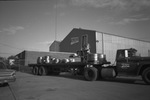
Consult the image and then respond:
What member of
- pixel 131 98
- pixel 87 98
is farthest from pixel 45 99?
pixel 131 98

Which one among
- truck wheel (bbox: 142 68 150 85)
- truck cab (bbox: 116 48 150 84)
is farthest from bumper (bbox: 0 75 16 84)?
truck wheel (bbox: 142 68 150 85)

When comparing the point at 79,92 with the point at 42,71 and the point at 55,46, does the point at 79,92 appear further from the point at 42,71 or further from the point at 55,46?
the point at 55,46

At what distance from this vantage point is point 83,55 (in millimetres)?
15023

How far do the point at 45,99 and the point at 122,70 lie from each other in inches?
255

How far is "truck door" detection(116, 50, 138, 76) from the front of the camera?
10.0 meters

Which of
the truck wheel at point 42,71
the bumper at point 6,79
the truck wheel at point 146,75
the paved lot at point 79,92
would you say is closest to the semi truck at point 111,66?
the truck wheel at point 146,75

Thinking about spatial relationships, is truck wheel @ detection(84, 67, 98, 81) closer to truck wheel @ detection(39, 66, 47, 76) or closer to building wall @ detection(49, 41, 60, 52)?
truck wheel @ detection(39, 66, 47, 76)

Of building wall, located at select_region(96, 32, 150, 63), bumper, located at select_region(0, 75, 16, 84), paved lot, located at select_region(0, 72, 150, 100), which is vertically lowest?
paved lot, located at select_region(0, 72, 150, 100)

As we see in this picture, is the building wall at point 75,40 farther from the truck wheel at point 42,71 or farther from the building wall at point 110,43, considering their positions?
the truck wheel at point 42,71

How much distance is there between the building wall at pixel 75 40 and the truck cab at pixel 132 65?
22797mm

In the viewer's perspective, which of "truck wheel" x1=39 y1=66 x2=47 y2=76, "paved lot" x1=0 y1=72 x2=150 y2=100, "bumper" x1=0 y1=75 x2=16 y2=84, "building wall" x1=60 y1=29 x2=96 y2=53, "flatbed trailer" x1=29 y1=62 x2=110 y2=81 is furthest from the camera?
"building wall" x1=60 y1=29 x2=96 y2=53

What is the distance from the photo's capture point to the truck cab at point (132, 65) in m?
9.35

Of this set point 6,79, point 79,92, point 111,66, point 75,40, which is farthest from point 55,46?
point 79,92

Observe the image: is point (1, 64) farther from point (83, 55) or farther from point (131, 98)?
point (131, 98)
